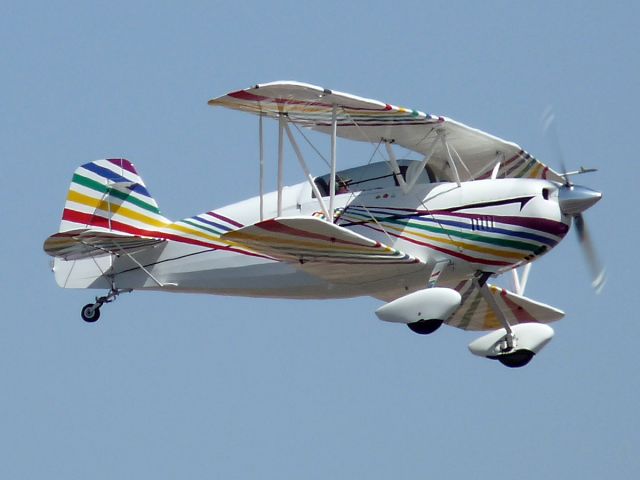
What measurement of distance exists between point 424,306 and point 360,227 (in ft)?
5.18

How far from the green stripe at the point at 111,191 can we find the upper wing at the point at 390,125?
290 cm

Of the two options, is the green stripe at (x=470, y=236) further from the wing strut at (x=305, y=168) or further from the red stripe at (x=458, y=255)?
the wing strut at (x=305, y=168)

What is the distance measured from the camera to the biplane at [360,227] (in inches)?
733

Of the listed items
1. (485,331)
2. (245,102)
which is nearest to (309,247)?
(245,102)

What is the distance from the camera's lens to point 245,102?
18.5m

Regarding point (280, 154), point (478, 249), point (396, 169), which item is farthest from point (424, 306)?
point (280, 154)

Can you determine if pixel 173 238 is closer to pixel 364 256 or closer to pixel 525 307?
pixel 364 256

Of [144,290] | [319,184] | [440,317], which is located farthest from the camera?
[144,290]

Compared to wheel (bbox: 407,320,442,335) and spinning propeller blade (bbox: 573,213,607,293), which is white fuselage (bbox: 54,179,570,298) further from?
wheel (bbox: 407,320,442,335)

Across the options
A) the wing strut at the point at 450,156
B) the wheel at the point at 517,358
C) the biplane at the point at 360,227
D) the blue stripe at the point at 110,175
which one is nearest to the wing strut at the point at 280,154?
the biplane at the point at 360,227

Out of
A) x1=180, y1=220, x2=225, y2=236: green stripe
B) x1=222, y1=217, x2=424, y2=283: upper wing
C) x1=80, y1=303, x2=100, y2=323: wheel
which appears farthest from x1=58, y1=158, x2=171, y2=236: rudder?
x1=222, y1=217, x2=424, y2=283: upper wing

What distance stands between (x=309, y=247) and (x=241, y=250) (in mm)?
1894

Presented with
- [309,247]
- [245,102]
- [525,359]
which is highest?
[245,102]

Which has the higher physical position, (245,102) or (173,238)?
(245,102)
